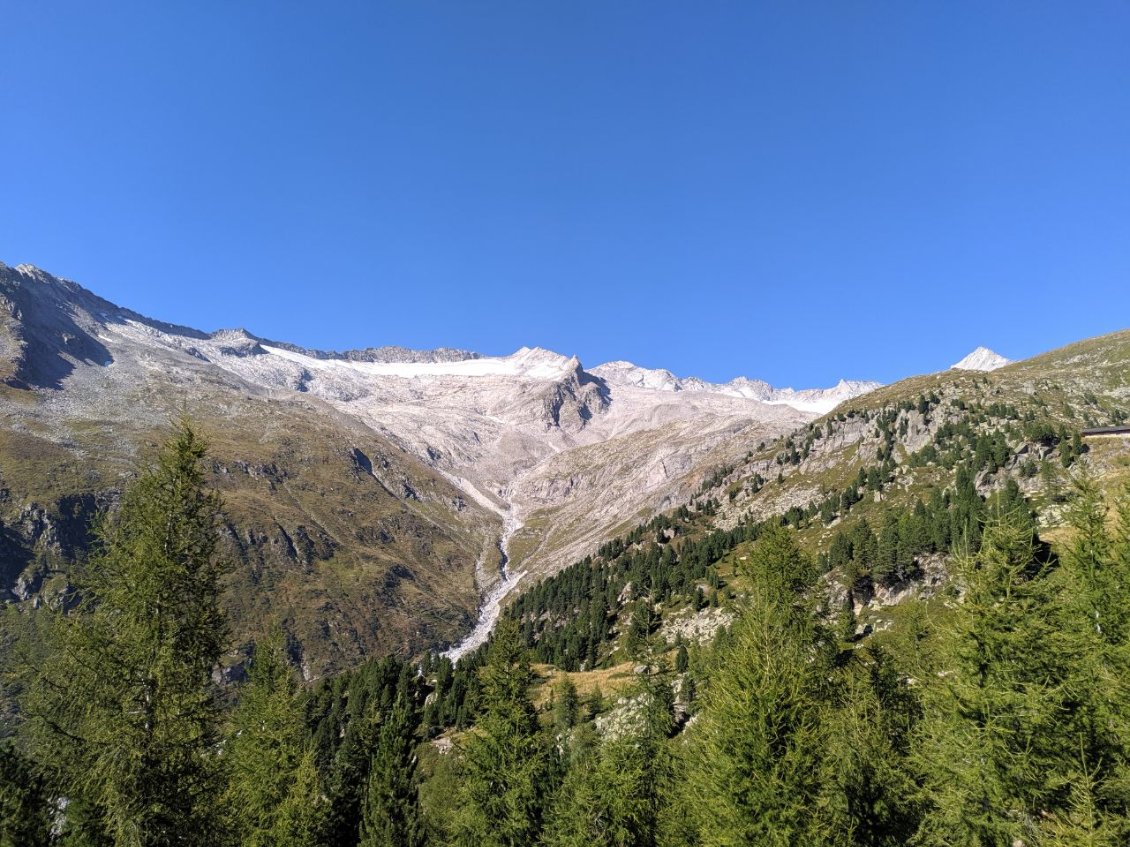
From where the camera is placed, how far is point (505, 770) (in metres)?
33.0

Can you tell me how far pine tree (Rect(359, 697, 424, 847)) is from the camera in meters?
37.1

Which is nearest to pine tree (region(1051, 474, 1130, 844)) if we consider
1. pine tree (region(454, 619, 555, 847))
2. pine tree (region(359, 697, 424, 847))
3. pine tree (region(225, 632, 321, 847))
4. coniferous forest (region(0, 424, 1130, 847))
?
coniferous forest (region(0, 424, 1130, 847))

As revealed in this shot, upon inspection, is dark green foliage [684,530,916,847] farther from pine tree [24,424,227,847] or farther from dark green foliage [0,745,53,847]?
dark green foliage [0,745,53,847]

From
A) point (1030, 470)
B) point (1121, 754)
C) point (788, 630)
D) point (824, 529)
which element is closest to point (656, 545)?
point (824, 529)

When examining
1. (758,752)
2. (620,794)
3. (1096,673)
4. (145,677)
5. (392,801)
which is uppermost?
(1096,673)

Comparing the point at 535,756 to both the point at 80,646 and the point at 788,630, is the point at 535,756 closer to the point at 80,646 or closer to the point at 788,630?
the point at 788,630

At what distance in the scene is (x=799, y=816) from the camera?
1762cm

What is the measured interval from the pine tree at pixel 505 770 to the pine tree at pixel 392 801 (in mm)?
3428

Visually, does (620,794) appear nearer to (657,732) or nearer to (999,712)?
(657,732)

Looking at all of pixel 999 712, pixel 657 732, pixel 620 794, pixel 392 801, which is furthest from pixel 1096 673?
pixel 392 801

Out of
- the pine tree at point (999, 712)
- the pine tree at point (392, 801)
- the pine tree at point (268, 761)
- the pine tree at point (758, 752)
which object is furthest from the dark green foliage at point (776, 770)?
the pine tree at point (268, 761)

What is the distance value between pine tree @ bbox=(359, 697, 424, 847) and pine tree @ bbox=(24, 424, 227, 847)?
75.4 feet

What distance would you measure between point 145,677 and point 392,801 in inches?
1055

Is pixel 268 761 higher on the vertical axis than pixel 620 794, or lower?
lower
